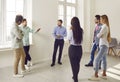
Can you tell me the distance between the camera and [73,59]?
4.11m

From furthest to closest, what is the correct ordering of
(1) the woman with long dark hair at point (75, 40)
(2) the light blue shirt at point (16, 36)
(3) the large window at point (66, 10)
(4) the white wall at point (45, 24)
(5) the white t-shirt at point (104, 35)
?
(3) the large window at point (66, 10) → (4) the white wall at point (45, 24) → (2) the light blue shirt at point (16, 36) → (5) the white t-shirt at point (104, 35) → (1) the woman with long dark hair at point (75, 40)

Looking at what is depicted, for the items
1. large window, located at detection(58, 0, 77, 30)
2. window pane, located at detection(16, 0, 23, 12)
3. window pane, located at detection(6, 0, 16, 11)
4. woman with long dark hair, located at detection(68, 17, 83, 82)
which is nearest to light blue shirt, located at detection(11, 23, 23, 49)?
woman with long dark hair, located at detection(68, 17, 83, 82)

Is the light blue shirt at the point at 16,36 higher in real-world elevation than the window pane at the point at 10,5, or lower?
lower

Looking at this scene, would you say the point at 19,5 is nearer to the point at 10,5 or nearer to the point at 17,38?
the point at 10,5

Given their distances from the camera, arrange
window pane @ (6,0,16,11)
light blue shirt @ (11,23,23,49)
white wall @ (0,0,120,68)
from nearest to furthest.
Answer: light blue shirt @ (11,23,23,49), window pane @ (6,0,16,11), white wall @ (0,0,120,68)

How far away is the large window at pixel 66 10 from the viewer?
308 inches

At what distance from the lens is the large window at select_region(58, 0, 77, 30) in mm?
7821

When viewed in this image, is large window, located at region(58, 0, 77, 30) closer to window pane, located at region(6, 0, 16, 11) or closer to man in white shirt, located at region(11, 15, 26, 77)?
window pane, located at region(6, 0, 16, 11)

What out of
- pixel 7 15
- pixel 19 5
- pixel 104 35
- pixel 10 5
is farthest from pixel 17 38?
pixel 104 35

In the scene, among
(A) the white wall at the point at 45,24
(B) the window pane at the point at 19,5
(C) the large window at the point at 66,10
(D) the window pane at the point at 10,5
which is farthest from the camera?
(C) the large window at the point at 66,10

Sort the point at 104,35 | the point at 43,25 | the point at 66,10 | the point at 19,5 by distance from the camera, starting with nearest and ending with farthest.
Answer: the point at 104,35 → the point at 19,5 → the point at 43,25 → the point at 66,10

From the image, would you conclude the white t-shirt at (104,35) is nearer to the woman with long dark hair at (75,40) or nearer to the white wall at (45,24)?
the woman with long dark hair at (75,40)

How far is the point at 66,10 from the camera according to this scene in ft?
26.6

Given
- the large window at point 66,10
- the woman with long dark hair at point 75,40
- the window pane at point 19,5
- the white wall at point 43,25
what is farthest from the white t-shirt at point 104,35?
the large window at point 66,10
